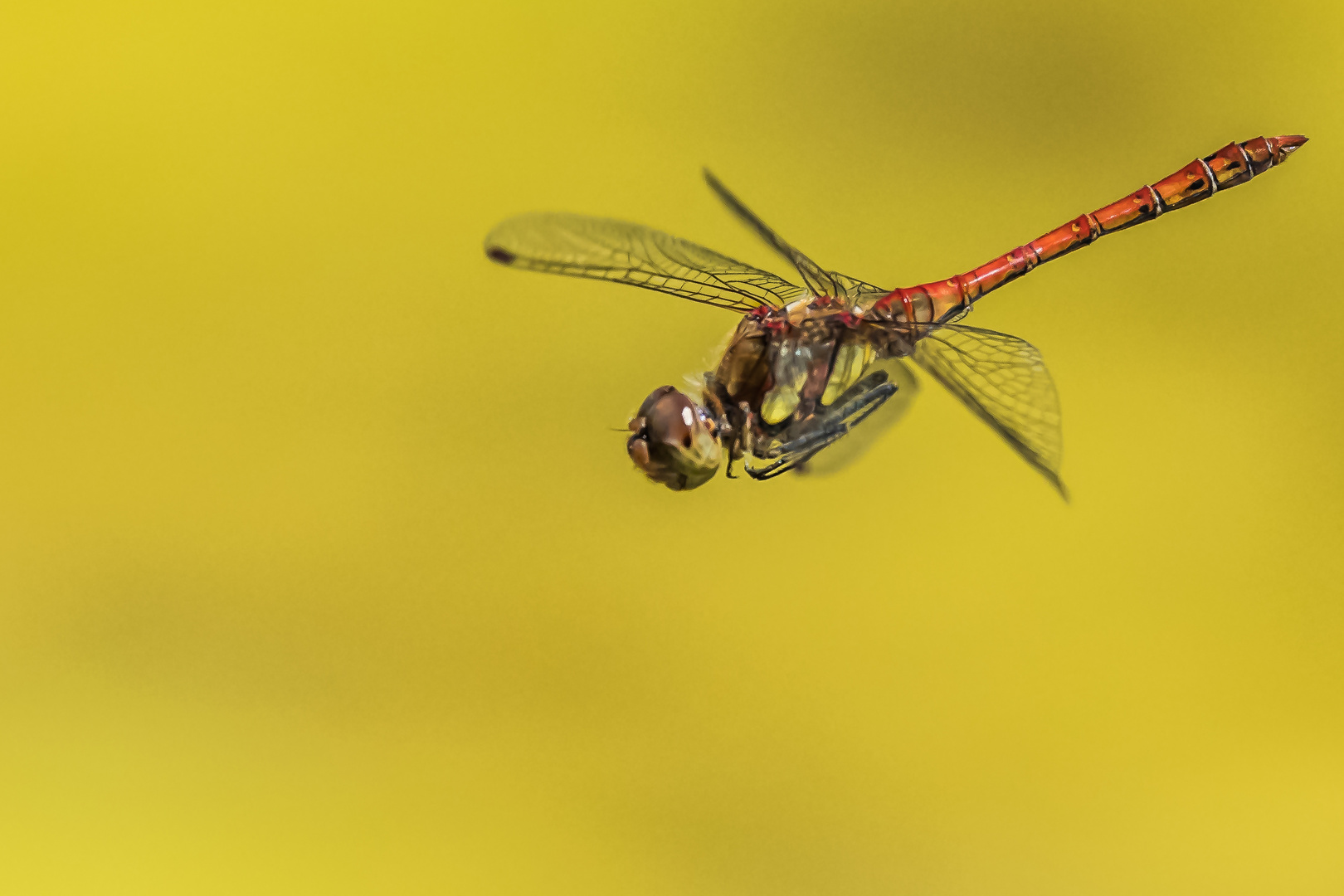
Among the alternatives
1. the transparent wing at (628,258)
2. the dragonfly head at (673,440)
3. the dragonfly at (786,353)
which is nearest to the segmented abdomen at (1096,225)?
the dragonfly at (786,353)

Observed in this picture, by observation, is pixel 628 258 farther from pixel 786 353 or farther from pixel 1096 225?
pixel 1096 225

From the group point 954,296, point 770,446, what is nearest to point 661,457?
point 770,446

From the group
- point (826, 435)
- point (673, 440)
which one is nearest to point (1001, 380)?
point (826, 435)

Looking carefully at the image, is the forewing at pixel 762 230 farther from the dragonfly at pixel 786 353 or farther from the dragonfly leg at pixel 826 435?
the dragonfly leg at pixel 826 435

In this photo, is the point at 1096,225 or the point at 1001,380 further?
the point at 1096,225

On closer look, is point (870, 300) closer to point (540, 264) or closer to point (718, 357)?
point (718, 357)

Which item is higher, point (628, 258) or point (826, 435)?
point (628, 258)

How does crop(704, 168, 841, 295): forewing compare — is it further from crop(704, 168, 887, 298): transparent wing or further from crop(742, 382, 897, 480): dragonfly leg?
crop(742, 382, 897, 480): dragonfly leg
